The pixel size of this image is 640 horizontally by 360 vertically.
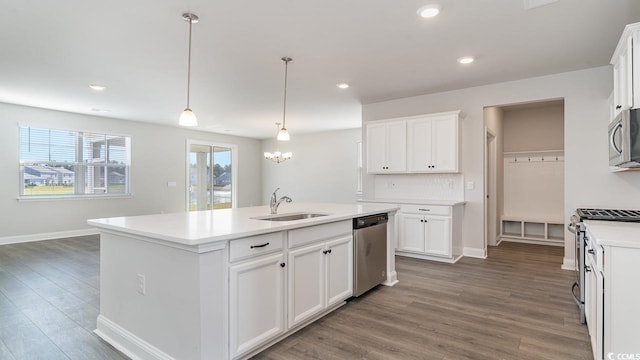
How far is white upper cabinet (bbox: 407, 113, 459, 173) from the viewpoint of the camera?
4742 mm

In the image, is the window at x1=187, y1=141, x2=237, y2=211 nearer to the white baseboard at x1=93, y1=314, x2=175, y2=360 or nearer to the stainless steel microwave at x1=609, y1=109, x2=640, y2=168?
the white baseboard at x1=93, y1=314, x2=175, y2=360

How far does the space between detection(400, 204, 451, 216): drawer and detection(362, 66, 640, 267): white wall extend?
0.65m

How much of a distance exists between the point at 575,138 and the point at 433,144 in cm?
170

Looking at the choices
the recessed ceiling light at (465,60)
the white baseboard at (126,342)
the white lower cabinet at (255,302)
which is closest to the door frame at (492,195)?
the recessed ceiling light at (465,60)

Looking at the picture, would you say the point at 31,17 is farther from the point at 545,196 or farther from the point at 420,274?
the point at 545,196

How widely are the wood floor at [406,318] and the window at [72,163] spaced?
8.11 ft

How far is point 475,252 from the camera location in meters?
4.91

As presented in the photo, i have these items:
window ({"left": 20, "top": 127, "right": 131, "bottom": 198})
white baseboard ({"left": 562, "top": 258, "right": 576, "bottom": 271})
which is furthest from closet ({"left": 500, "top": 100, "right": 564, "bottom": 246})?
window ({"left": 20, "top": 127, "right": 131, "bottom": 198})

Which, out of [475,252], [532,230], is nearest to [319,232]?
[475,252]

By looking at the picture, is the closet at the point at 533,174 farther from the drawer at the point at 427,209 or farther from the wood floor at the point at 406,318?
the drawer at the point at 427,209

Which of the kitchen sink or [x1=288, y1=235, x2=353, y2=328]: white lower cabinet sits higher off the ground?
the kitchen sink

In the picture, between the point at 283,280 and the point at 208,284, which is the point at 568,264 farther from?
the point at 208,284

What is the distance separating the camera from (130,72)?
4.16 m

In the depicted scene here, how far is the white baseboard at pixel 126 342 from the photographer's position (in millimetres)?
2068
